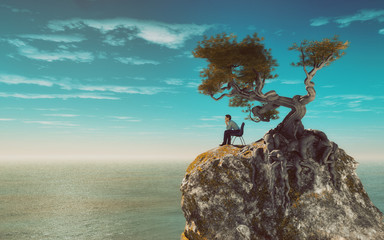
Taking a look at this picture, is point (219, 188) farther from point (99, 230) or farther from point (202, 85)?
point (99, 230)

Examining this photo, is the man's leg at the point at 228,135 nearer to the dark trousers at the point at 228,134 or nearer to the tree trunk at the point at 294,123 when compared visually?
the dark trousers at the point at 228,134

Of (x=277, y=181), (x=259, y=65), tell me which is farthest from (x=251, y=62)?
(x=277, y=181)

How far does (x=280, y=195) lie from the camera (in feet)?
42.9

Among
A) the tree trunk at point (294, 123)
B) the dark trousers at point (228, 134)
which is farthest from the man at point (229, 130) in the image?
the tree trunk at point (294, 123)

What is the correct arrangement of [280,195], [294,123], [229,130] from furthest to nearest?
1. [229,130]
2. [294,123]
3. [280,195]

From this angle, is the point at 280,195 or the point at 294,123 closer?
the point at 280,195

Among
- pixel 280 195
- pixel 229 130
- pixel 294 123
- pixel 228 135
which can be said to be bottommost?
pixel 280 195

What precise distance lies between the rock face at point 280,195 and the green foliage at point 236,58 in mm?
4030

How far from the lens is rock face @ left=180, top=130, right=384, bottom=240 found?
41.2 ft

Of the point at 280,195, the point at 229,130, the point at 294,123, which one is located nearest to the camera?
the point at 280,195

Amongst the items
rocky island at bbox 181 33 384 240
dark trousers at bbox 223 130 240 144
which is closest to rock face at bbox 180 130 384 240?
rocky island at bbox 181 33 384 240

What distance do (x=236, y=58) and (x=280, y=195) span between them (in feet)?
25.5

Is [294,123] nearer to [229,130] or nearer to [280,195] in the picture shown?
[229,130]

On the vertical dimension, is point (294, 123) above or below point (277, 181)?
above
